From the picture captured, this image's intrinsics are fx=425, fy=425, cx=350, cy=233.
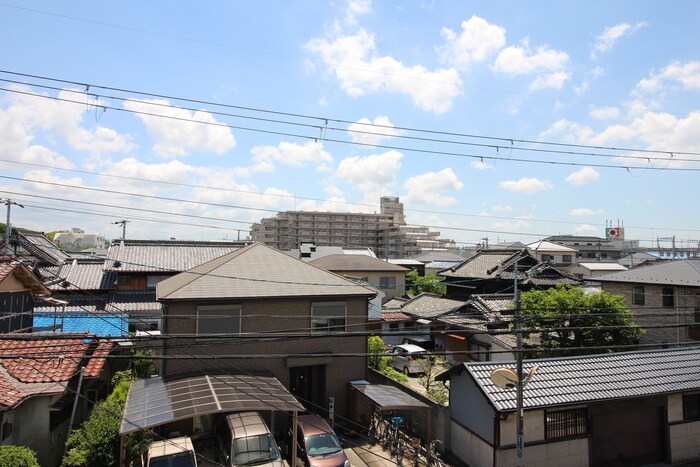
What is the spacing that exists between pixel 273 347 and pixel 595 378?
41.5 ft

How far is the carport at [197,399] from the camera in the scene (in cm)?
1274

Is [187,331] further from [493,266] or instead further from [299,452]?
[493,266]

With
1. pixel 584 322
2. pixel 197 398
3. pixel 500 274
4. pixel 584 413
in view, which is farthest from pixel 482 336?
pixel 197 398

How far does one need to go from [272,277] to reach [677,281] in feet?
81.7

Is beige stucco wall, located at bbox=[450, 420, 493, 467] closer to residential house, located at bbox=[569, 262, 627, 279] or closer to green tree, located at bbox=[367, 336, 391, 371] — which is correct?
green tree, located at bbox=[367, 336, 391, 371]

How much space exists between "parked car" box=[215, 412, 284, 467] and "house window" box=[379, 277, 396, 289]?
1466 inches

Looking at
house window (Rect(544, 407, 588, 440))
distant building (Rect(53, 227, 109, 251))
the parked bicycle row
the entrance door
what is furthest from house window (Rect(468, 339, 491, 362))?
distant building (Rect(53, 227, 109, 251))

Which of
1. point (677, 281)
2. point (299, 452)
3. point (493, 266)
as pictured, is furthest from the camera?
point (493, 266)

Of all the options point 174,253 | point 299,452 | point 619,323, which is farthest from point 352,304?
point 174,253

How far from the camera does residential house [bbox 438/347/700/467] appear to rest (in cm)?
1414

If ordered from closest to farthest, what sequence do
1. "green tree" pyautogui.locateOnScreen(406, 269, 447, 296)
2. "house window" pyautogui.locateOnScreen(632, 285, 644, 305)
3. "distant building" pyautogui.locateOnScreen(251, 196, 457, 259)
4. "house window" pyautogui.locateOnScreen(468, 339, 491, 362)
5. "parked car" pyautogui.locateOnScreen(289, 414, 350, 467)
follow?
"parked car" pyautogui.locateOnScreen(289, 414, 350, 467), "house window" pyautogui.locateOnScreen(468, 339, 491, 362), "house window" pyautogui.locateOnScreen(632, 285, 644, 305), "green tree" pyautogui.locateOnScreen(406, 269, 447, 296), "distant building" pyautogui.locateOnScreen(251, 196, 457, 259)

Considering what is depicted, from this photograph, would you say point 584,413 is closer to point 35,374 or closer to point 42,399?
point 42,399

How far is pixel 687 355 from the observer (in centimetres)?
1842

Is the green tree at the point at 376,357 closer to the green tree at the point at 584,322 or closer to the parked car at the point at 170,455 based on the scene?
the green tree at the point at 584,322
